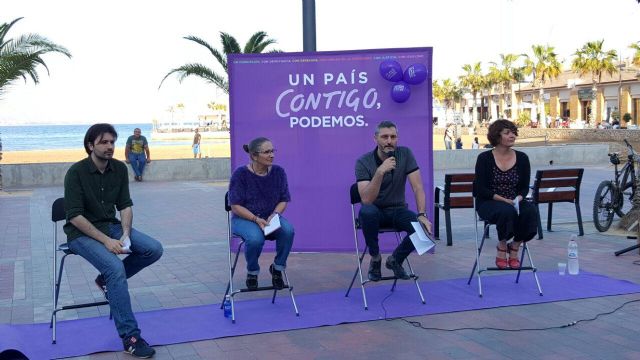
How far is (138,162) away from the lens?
18.9 meters

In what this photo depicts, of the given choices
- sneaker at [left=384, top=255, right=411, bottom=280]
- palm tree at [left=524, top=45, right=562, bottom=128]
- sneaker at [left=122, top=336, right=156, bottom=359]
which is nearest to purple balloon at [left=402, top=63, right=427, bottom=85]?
sneaker at [left=384, top=255, right=411, bottom=280]

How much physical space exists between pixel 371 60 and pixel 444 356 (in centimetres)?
429

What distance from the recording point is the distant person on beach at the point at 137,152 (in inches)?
728

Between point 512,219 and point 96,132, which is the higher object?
point 96,132

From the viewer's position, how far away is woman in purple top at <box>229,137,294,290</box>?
18.1ft

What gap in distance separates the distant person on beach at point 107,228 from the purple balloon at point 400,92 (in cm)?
363

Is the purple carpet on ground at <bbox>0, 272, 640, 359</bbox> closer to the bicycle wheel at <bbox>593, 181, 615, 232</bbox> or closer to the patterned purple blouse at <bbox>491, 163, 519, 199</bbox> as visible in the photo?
the patterned purple blouse at <bbox>491, 163, 519, 199</bbox>

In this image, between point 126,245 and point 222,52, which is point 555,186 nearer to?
point 126,245

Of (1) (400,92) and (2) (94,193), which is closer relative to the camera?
(2) (94,193)

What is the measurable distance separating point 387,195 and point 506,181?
1.18 meters

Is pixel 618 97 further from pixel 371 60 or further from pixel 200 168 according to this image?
pixel 371 60

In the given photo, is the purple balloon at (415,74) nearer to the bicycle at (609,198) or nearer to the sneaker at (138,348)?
the bicycle at (609,198)

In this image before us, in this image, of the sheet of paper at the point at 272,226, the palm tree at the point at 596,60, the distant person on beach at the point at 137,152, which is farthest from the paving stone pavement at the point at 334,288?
the palm tree at the point at 596,60

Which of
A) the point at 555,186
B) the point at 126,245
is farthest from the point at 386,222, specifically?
the point at 555,186
